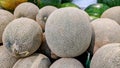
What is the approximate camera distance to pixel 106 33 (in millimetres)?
885

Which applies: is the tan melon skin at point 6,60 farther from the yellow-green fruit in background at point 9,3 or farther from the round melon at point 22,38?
the yellow-green fruit in background at point 9,3

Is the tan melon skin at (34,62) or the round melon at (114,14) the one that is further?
the round melon at (114,14)

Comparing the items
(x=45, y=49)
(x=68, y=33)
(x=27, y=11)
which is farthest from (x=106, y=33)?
(x=27, y=11)

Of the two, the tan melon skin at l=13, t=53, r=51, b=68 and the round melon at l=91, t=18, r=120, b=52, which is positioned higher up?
the round melon at l=91, t=18, r=120, b=52

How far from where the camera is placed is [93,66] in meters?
0.79

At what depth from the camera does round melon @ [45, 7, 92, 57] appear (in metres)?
0.82

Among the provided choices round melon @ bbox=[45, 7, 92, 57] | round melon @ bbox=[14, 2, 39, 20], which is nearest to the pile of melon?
round melon @ bbox=[45, 7, 92, 57]

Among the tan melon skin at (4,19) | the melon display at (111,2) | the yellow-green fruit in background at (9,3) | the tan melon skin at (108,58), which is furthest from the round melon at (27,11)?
the melon display at (111,2)

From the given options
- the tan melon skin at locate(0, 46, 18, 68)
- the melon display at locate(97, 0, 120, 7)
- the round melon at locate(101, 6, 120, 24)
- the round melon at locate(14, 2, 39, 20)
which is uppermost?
the round melon at locate(14, 2, 39, 20)

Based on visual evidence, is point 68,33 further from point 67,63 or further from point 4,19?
point 4,19

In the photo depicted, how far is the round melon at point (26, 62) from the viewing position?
924mm

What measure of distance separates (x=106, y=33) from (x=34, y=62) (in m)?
0.30

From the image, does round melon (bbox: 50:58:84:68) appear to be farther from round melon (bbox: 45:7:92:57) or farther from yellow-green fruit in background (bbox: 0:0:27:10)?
yellow-green fruit in background (bbox: 0:0:27:10)

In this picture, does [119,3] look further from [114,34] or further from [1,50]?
[1,50]
